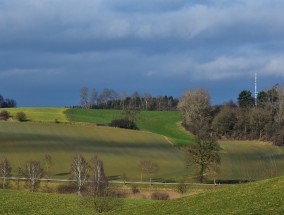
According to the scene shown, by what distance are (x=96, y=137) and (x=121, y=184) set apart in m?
46.0

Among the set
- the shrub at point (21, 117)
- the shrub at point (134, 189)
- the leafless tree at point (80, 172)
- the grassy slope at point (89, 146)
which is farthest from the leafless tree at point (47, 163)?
the shrub at point (21, 117)

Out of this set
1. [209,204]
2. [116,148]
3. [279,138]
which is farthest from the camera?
[279,138]

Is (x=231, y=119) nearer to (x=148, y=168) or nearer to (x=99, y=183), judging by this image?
(x=148, y=168)

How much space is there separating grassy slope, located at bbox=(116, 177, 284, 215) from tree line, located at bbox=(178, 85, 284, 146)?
343 ft

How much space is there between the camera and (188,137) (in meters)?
143

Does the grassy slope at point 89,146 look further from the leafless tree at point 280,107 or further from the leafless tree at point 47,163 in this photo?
the leafless tree at point 280,107

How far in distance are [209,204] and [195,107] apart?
5194 inches

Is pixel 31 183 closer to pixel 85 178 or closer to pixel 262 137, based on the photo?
pixel 85 178

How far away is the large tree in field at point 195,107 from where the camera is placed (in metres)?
156

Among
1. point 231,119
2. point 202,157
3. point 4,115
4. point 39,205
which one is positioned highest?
point 4,115

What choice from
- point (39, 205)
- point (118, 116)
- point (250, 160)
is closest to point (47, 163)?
point (39, 205)

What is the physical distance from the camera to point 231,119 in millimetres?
154875

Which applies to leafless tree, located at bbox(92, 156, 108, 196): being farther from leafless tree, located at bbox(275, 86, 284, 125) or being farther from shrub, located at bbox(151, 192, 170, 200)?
leafless tree, located at bbox(275, 86, 284, 125)

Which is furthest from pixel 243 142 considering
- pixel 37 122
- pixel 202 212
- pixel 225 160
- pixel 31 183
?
pixel 202 212
